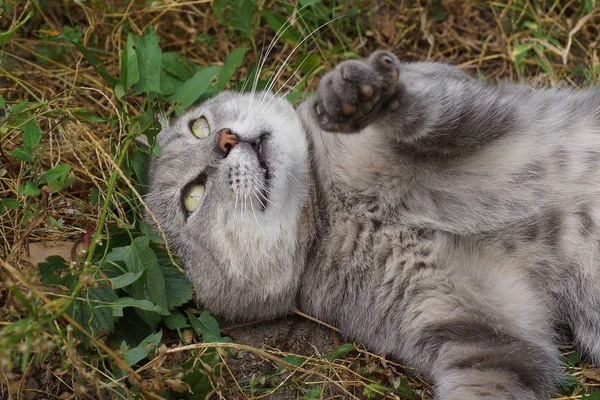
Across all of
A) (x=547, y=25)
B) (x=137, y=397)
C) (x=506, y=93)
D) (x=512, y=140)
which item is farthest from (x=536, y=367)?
(x=547, y=25)

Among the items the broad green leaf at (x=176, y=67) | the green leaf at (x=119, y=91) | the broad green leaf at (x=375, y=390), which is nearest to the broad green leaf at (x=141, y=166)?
the green leaf at (x=119, y=91)

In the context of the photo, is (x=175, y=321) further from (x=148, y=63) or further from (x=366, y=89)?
(x=366, y=89)

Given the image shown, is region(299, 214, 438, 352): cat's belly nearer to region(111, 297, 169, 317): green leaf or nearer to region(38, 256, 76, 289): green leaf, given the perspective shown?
region(111, 297, 169, 317): green leaf

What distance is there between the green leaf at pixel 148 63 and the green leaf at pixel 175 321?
3.84 ft

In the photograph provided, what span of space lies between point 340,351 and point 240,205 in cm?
85

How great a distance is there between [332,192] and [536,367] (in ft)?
3.82

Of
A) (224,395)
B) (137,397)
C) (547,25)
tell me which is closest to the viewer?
(137,397)

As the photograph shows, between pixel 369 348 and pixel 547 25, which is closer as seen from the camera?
pixel 369 348

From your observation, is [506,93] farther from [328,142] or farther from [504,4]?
[504,4]

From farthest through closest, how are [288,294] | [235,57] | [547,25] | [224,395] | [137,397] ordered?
[547,25] < [235,57] < [288,294] < [224,395] < [137,397]

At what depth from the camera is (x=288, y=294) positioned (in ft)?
10.7

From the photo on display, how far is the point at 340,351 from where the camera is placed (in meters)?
3.22

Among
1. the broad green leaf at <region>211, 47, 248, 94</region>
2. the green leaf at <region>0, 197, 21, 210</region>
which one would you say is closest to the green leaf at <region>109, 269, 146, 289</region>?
the green leaf at <region>0, 197, 21, 210</region>

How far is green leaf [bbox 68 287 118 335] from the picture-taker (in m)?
2.94
